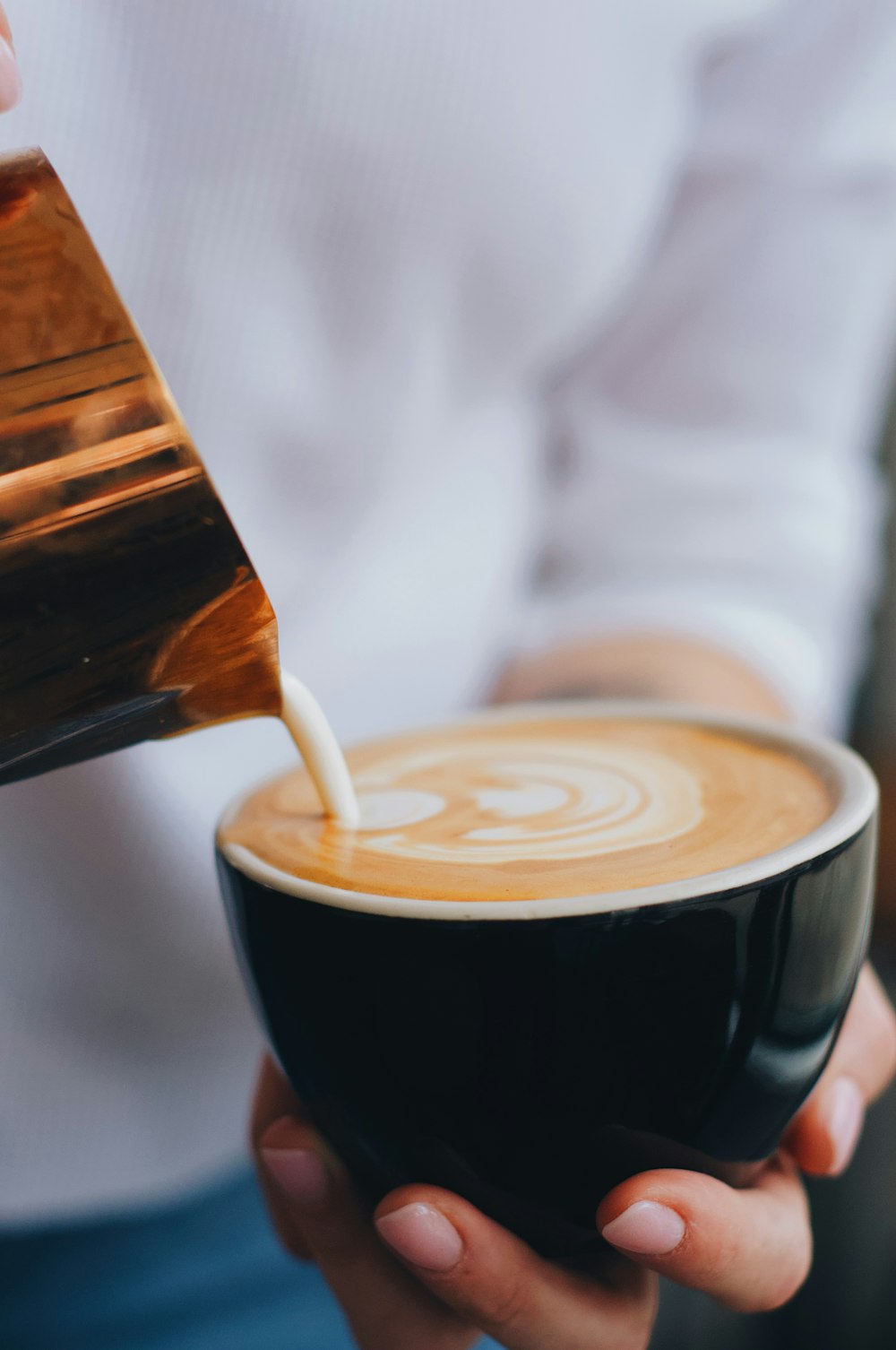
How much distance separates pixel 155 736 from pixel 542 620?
0.50m

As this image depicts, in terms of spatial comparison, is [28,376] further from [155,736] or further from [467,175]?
[467,175]

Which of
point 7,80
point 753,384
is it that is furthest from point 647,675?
point 7,80

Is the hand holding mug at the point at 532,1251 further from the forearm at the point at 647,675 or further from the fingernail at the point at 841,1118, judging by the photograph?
the forearm at the point at 647,675

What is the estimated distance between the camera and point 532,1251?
1.17 feet

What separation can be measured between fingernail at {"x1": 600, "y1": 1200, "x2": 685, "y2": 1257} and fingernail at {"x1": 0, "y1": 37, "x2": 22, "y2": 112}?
35cm

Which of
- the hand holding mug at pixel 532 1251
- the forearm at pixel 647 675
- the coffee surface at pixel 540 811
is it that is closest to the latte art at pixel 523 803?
the coffee surface at pixel 540 811

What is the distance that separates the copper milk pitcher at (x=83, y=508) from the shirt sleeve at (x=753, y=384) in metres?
0.50

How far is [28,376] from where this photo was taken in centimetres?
26

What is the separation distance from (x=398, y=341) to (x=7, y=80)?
27 centimetres

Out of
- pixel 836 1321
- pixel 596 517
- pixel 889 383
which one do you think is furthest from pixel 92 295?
pixel 889 383

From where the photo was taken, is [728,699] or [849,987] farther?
[728,699]

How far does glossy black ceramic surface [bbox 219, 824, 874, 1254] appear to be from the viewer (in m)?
0.30

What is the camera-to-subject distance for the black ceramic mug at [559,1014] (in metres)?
0.30

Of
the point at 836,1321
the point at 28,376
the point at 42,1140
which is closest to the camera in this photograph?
the point at 28,376
